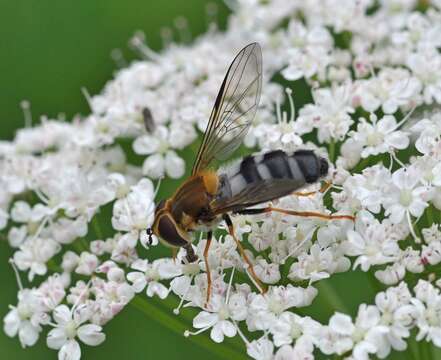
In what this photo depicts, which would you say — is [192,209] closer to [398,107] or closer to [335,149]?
→ [335,149]

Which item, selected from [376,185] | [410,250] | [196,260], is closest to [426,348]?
[410,250]

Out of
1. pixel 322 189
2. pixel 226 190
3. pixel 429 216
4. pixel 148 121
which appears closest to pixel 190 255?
pixel 226 190

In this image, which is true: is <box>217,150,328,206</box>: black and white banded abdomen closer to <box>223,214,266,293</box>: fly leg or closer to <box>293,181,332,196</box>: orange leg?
<box>223,214,266,293</box>: fly leg

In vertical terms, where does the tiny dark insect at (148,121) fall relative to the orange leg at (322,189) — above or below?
above

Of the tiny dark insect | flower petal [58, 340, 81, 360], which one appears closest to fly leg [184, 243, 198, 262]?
flower petal [58, 340, 81, 360]

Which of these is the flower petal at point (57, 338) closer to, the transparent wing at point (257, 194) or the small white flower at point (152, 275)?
the small white flower at point (152, 275)

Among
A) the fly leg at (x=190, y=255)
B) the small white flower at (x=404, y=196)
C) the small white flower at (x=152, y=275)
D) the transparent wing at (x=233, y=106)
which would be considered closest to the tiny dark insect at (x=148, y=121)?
the transparent wing at (x=233, y=106)
